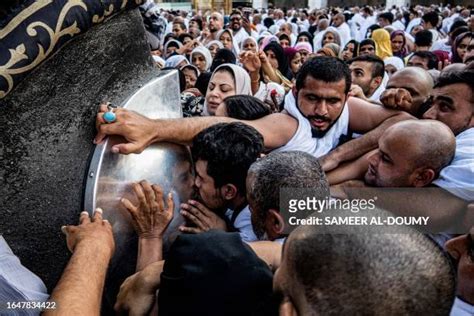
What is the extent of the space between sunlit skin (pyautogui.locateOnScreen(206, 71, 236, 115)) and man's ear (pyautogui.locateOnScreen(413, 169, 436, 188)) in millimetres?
1517

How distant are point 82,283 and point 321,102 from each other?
1.08 meters

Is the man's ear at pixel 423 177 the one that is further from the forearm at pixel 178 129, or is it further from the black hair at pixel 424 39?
the black hair at pixel 424 39

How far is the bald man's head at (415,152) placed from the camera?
150 centimetres

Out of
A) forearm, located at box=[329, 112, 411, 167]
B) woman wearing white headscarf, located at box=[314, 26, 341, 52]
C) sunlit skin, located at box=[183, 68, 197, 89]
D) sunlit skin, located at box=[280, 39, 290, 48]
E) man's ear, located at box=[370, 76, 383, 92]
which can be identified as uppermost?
forearm, located at box=[329, 112, 411, 167]

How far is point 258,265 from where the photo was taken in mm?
1053

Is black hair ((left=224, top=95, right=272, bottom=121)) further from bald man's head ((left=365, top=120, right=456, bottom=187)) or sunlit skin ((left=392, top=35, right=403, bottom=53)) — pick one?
sunlit skin ((left=392, top=35, right=403, bottom=53))

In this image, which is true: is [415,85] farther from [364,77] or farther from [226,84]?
[364,77]

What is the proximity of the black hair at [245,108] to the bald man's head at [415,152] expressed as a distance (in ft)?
1.66

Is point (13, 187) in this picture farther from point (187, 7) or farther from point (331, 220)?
point (187, 7)

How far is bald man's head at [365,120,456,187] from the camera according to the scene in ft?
4.92

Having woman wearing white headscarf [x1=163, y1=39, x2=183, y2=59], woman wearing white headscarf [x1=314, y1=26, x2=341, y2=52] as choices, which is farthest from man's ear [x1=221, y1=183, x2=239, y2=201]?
woman wearing white headscarf [x1=314, y1=26, x2=341, y2=52]

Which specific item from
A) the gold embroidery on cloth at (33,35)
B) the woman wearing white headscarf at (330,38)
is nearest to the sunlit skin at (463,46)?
the woman wearing white headscarf at (330,38)

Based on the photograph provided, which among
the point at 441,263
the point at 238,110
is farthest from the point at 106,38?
the point at 441,263

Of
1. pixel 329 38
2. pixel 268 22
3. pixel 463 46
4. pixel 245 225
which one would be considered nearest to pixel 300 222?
pixel 245 225
